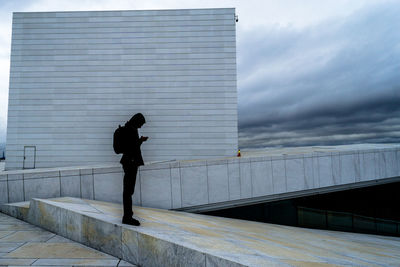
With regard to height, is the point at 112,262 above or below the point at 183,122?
below

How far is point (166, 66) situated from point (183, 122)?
4491 mm

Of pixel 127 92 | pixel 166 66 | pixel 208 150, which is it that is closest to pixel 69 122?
pixel 127 92

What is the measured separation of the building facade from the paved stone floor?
1112 cm

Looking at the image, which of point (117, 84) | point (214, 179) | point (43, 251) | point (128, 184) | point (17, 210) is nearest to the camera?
point (128, 184)

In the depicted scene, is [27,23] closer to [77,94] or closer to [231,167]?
[77,94]

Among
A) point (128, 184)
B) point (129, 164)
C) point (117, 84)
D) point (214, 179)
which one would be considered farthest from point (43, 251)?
point (117, 84)

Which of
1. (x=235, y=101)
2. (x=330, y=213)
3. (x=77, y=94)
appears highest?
(x=77, y=94)

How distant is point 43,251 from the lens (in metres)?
3.59

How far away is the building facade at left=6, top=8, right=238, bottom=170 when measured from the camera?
15.5m

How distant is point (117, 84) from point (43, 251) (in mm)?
13865

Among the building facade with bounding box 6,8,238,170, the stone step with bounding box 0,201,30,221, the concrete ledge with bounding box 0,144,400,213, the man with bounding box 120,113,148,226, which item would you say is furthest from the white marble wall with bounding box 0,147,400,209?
the building facade with bounding box 6,8,238,170

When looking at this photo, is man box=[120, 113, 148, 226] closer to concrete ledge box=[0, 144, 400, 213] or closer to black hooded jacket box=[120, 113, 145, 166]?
black hooded jacket box=[120, 113, 145, 166]

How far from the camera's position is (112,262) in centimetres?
326

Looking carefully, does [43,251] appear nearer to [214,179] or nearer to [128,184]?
[128,184]
